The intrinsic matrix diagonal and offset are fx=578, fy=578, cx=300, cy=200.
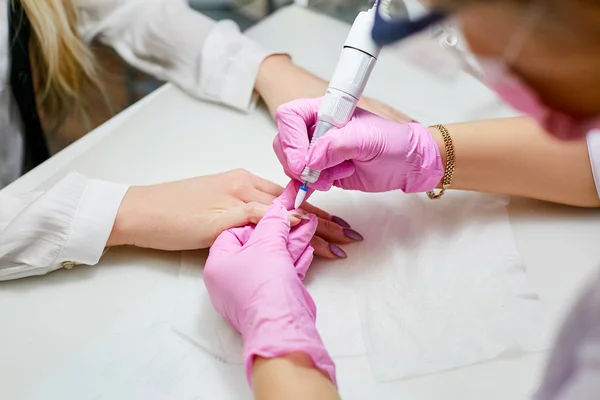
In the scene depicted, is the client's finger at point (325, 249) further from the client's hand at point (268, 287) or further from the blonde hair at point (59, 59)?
the blonde hair at point (59, 59)

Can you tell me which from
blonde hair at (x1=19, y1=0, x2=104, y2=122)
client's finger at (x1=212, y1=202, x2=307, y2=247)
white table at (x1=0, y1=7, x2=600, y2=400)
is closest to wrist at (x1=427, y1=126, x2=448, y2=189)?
white table at (x1=0, y1=7, x2=600, y2=400)

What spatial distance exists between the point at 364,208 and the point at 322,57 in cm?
42

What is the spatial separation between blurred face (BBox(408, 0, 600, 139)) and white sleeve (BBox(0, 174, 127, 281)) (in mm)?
534

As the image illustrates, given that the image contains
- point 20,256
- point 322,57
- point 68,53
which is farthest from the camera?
point 322,57

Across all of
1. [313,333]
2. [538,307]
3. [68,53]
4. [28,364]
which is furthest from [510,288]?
[68,53]

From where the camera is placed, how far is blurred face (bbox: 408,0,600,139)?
0.32 metres

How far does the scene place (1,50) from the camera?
0.88 m

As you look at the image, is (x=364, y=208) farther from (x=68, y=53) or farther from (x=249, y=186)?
(x=68, y=53)

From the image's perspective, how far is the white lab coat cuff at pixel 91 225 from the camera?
0.72m

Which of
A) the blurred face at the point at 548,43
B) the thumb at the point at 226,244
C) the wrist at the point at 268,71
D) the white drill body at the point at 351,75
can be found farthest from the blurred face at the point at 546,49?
the wrist at the point at 268,71

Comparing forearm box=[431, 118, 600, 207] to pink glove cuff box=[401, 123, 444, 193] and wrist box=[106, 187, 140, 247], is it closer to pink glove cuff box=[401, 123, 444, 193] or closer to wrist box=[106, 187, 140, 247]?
pink glove cuff box=[401, 123, 444, 193]

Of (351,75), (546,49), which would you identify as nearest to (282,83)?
(351,75)

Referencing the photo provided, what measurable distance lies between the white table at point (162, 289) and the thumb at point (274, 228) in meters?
0.14

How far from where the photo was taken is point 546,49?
341 millimetres
